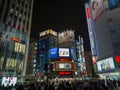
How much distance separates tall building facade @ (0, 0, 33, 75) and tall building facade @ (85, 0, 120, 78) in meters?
29.8

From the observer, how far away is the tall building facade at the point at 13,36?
4206 centimetres

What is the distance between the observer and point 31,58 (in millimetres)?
98500

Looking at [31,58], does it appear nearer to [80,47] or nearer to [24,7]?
[80,47]

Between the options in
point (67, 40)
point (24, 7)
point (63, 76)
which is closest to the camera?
point (63, 76)

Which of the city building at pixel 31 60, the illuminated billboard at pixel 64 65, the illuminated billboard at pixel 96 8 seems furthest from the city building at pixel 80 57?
Result: the illuminated billboard at pixel 64 65

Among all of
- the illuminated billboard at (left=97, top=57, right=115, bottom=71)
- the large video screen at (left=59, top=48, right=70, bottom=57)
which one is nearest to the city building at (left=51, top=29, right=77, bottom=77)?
the large video screen at (left=59, top=48, right=70, bottom=57)

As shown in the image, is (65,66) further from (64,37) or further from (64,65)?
(64,37)

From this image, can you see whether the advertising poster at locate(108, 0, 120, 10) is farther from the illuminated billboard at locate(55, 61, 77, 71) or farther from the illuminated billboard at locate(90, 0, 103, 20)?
the illuminated billboard at locate(55, 61, 77, 71)

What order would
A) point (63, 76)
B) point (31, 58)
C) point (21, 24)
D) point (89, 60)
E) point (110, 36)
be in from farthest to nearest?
point (89, 60)
point (31, 58)
point (21, 24)
point (110, 36)
point (63, 76)

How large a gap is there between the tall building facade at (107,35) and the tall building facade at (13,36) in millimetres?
29751

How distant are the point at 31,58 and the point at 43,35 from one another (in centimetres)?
2633

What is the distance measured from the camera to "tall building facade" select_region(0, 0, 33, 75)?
138ft

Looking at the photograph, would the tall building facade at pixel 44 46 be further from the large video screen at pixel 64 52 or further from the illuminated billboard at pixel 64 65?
the illuminated billboard at pixel 64 65

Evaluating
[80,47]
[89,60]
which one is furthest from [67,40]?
[89,60]
